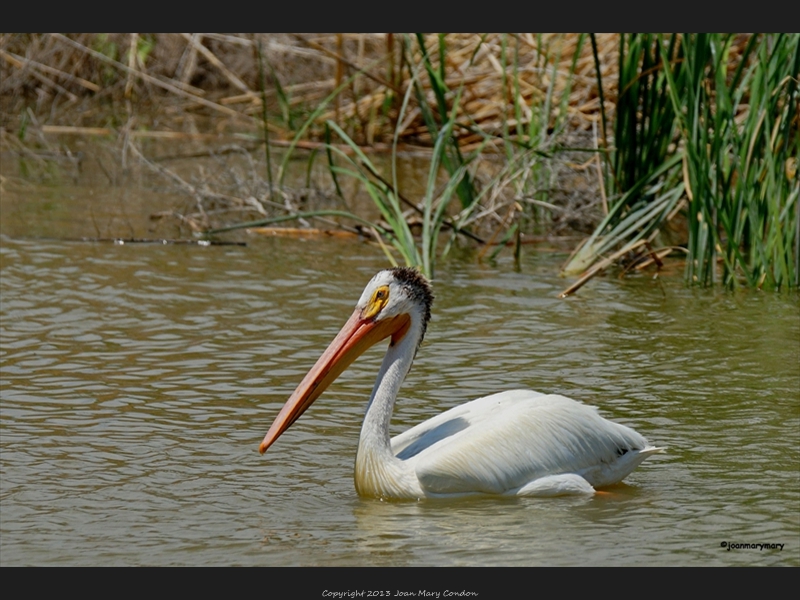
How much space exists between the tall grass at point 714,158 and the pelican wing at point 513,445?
2.71 meters

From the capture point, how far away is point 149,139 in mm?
12211

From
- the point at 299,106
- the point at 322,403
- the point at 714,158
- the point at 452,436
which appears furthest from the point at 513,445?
the point at 299,106

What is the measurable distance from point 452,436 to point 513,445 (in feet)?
0.67

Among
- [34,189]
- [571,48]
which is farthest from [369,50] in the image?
[34,189]

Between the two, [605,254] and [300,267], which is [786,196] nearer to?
[605,254]

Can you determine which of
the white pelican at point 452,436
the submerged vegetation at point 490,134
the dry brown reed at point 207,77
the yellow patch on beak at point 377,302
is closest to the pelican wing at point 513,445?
the white pelican at point 452,436

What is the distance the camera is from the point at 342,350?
15.2 ft

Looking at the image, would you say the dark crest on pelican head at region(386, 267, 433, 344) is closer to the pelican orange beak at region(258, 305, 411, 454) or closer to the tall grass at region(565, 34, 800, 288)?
the pelican orange beak at region(258, 305, 411, 454)

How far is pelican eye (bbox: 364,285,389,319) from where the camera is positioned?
15.1ft

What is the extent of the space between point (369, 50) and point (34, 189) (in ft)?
16.1

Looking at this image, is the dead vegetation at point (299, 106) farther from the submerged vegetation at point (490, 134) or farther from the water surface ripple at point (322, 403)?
the water surface ripple at point (322, 403)

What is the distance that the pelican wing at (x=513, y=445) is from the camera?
14.5 ft

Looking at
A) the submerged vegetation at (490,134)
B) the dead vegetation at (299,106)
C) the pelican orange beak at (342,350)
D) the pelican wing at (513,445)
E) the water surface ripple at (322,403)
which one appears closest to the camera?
the water surface ripple at (322,403)

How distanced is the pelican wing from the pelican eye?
438 mm
